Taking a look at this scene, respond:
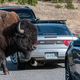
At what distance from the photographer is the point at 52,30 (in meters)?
18.1

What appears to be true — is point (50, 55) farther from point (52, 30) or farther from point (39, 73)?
point (52, 30)

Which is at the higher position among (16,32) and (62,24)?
(16,32)

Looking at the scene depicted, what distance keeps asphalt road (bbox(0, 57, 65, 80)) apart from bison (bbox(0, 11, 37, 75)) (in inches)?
85.2

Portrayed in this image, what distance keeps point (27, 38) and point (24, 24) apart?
385mm

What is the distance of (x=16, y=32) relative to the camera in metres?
13.1

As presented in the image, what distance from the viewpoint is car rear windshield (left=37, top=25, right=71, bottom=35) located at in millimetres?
17906

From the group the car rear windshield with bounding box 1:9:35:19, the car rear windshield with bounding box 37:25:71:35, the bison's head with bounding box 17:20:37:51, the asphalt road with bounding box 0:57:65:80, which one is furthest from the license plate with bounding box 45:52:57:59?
the car rear windshield with bounding box 1:9:35:19

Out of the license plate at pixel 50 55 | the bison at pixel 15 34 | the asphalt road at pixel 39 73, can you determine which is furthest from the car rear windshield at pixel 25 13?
the bison at pixel 15 34

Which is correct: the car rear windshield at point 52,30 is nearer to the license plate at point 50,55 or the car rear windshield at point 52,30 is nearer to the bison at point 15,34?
the license plate at point 50,55

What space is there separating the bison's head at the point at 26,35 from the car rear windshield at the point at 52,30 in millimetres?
4710

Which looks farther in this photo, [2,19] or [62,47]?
[62,47]

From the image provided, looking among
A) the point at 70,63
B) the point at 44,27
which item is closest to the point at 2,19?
the point at 70,63

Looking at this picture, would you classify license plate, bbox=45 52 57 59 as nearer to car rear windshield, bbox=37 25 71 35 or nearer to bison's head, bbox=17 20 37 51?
car rear windshield, bbox=37 25 71 35

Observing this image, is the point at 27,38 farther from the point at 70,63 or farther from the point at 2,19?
the point at 70,63
